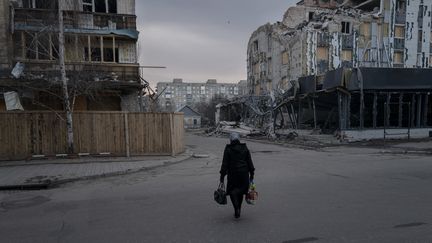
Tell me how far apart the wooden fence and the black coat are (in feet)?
32.6

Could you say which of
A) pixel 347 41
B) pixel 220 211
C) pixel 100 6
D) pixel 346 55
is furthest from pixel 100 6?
pixel 346 55

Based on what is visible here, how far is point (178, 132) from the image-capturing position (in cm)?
1770

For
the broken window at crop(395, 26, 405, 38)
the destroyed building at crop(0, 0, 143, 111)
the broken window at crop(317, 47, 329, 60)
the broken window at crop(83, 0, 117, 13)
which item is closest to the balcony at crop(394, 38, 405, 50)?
the broken window at crop(395, 26, 405, 38)

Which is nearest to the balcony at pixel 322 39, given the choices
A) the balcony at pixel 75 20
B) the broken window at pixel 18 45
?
the balcony at pixel 75 20

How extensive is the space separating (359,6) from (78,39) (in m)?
41.7

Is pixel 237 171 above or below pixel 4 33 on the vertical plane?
below

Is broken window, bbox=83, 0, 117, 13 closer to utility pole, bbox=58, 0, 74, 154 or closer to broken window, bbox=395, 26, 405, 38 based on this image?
utility pole, bbox=58, 0, 74, 154

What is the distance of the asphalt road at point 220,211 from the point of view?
18.0ft

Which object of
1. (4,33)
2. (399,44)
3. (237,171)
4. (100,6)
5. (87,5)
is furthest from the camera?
(399,44)

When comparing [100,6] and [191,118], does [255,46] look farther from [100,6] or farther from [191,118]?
[191,118]

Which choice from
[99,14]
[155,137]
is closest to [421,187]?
[155,137]

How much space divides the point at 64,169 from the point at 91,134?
9.42 feet

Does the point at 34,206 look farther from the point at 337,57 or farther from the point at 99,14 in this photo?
the point at 337,57

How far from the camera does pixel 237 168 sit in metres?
6.36
